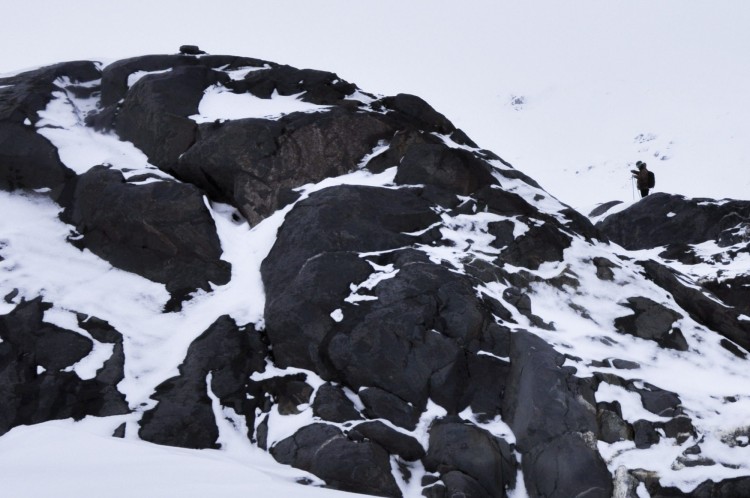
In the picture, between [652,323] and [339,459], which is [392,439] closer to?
[339,459]

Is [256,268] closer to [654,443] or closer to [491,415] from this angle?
[491,415]

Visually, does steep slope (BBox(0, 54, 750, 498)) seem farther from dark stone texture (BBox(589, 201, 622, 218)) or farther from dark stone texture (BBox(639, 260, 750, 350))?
dark stone texture (BBox(589, 201, 622, 218))

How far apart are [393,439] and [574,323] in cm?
379

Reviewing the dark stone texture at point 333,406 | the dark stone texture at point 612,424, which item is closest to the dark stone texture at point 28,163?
the dark stone texture at point 333,406

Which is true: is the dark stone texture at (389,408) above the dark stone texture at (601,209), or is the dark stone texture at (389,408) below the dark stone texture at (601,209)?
below

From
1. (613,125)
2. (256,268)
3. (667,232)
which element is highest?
(613,125)

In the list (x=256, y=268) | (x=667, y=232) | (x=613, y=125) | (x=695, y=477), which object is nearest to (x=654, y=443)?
(x=695, y=477)

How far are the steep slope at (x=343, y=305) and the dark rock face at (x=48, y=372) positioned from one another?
0.04 metres

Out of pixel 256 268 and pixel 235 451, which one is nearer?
pixel 235 451

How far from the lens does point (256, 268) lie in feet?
40.4

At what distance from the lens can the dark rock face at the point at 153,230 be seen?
12672 mm

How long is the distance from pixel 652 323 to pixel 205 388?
23.7 ft

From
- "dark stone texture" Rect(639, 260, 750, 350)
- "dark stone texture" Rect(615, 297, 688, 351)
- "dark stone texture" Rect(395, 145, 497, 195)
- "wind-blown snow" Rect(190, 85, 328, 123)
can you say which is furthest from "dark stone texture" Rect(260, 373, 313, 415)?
"dark stone texture" Rect(639, 260, 750, 350)

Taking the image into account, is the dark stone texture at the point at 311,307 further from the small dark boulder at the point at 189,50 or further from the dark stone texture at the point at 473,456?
the small dark boulder at the point at 189,50
